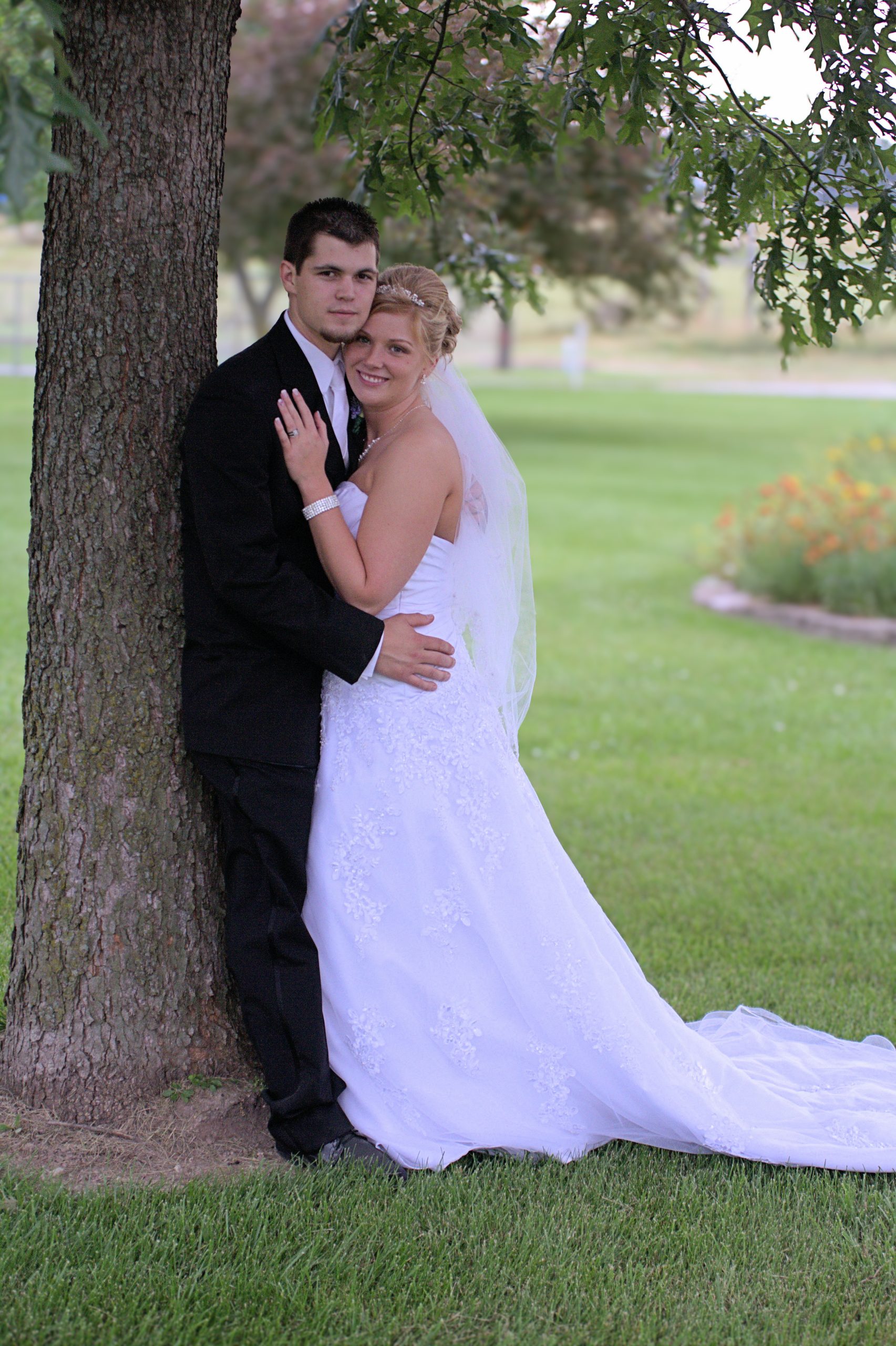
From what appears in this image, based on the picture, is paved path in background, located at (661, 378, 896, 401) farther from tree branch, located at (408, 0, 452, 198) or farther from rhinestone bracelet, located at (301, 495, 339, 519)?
rhinestone bracelet, located at (301, 495, 339, 519)

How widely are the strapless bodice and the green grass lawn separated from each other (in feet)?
4.46

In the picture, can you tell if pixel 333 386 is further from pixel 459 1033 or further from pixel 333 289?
pixel 459 1033

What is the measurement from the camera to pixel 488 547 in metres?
3.54

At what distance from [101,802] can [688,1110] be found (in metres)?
1.66

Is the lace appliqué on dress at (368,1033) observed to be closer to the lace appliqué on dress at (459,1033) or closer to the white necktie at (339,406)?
the lace appliqué on dress at (459,1033)

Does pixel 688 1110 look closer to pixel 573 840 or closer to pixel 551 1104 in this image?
pixel 551 1104

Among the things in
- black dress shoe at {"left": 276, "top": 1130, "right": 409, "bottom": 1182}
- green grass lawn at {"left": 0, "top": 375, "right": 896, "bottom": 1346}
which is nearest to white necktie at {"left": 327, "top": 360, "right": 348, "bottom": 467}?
black dress shoe at {"left": 276, "top": 1130, "right": 409, "bottom": 1182}

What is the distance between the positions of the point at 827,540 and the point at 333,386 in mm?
8458

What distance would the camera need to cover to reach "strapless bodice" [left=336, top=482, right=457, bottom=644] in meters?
3.27

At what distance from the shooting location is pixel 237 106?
2450 cm

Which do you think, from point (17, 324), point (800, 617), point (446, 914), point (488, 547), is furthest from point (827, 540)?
point (17, 324)

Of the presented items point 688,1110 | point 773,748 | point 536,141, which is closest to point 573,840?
point 773,748

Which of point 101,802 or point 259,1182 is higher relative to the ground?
point 101,802

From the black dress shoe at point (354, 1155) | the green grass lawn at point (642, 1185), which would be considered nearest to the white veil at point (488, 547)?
the black dress shoe at point (354, 1155)
